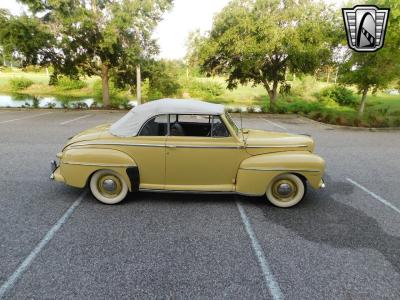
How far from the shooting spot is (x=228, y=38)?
16078mm

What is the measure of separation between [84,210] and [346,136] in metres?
10.5

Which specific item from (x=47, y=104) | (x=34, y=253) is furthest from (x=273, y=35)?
(x=47, y=104)

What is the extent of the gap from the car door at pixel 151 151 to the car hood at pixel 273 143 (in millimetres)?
1460

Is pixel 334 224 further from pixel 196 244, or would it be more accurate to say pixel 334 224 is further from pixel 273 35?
pixel 273 35

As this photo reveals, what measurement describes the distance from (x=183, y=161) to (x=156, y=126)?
763 mm

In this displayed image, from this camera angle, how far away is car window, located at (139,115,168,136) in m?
4.69

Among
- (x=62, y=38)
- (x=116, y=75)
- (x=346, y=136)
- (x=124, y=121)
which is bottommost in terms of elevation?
(x=346, y=136)

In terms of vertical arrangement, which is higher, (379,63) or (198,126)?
(379,63)

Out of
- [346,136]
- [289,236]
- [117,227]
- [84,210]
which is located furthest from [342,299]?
[346,136]

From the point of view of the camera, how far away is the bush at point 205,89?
141ft

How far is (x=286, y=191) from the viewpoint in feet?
15.7

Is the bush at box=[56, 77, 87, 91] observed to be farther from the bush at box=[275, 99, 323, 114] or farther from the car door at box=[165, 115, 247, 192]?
the car door at box=[165, 115, 247, 192]

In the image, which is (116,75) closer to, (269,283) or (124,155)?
(124,155)

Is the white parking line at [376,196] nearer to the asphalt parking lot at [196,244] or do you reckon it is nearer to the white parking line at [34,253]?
the asphalt parking lot at [196,244]
